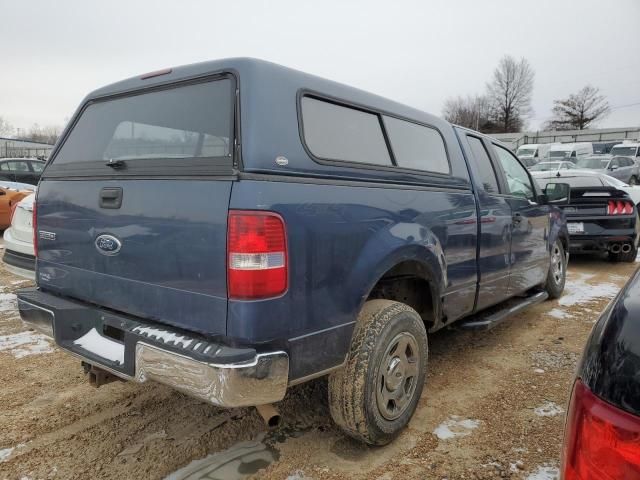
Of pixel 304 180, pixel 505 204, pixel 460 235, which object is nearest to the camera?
pixel 304 180

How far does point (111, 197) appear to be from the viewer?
236cm

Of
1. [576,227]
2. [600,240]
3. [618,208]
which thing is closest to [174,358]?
[576,227]

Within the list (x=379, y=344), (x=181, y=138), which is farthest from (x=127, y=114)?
(x=379, y=344)

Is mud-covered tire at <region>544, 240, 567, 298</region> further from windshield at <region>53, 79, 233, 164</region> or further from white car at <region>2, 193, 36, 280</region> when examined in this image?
white car at <region>2, 193, 36, 280</region>

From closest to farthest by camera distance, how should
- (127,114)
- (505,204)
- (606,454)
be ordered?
1. (606,454)
2. (127,114)
3. (505,204)

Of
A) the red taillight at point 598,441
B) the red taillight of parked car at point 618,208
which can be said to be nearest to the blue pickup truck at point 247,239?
the red taillight at point 598,441

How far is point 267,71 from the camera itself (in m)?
2.22

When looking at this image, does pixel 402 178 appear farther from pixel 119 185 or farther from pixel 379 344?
pixel 119 185

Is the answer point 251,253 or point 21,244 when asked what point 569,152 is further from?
point 251,253

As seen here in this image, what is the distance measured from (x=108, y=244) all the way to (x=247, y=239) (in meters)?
0.88

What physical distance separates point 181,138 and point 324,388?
79.4 inches

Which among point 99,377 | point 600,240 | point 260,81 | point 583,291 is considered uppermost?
point 260,81

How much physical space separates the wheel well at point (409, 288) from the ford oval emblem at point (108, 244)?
140cm

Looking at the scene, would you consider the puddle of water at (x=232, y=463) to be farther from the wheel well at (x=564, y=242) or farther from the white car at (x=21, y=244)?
the wheel well at (x=564, y=242)
